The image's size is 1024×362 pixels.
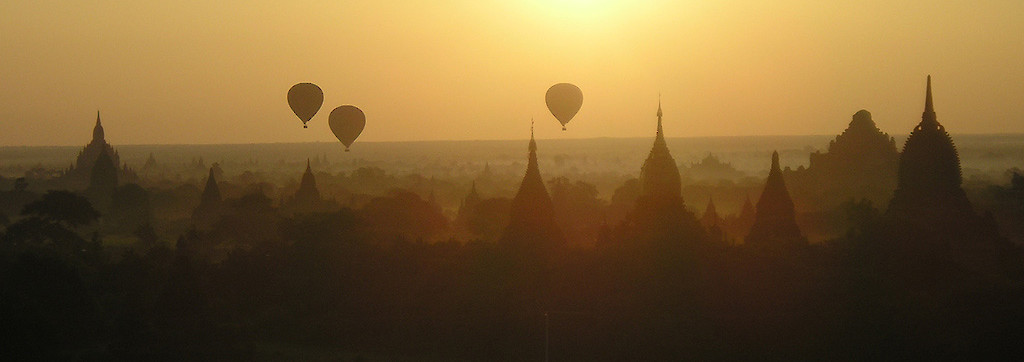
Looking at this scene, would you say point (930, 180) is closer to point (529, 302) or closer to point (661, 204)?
point (661, 204)

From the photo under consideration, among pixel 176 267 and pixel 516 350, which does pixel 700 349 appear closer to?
pixel 516 350

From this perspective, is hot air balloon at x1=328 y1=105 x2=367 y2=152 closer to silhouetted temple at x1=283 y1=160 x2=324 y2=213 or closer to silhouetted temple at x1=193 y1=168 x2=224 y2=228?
silhouetted temple at x1=283 y1=160 x2=324 y2=213

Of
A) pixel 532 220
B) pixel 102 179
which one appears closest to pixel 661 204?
pixel 532 220

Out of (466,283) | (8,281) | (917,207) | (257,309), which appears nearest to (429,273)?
(466,283)

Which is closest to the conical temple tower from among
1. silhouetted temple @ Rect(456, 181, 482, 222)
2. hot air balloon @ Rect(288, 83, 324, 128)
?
silhouetted temple @ Rect(456, 181, 482, 222)

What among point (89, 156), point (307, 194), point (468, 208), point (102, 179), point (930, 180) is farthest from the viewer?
point (89, 156)

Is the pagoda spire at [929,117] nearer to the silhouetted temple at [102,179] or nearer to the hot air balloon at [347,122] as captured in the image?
the hot air balloon at [347,122]
